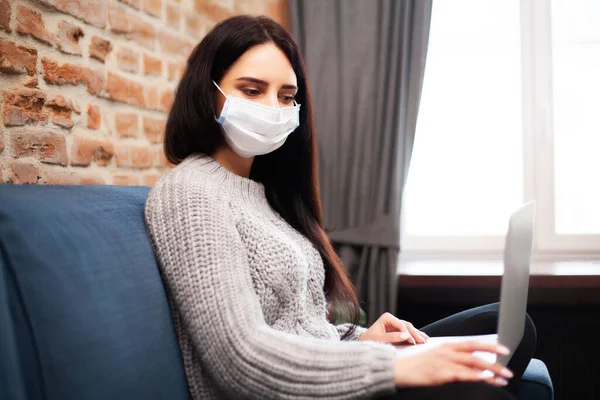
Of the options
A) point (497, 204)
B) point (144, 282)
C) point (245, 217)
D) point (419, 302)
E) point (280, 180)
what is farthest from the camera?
point (497, 204)

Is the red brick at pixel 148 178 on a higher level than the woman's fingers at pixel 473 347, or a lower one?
higher

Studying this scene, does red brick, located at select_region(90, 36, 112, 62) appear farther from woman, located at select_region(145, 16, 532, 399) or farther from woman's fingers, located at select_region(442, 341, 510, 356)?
woman's fingers, located at select_region(442, 341, 510, 356)

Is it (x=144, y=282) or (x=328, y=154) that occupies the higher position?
(x=328, y=154)

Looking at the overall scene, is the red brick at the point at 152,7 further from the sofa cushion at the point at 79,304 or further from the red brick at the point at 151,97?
the sofa cushion at the point at 79,304

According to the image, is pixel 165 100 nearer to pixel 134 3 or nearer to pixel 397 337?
pixel 134 3

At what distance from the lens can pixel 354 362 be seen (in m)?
0.86

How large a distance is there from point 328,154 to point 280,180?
774 millimetres

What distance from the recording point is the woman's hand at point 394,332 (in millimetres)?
1264

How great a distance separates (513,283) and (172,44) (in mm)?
1404

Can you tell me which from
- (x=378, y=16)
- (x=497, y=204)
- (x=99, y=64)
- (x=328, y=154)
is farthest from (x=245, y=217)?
(x=497, y=204)

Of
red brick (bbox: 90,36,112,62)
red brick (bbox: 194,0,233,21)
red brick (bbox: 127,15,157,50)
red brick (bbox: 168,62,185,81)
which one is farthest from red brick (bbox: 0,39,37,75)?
red brick (bbox: 194,0,233,21)

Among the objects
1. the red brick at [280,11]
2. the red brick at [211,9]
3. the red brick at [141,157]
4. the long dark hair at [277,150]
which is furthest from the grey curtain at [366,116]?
the red brick at [141,157]

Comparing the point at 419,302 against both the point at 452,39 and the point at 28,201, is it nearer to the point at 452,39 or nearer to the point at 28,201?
the point at 452,39

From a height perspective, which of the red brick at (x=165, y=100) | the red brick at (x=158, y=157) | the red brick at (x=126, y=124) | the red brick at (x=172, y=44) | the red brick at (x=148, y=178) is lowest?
the red brick at (x=148, y=178)
